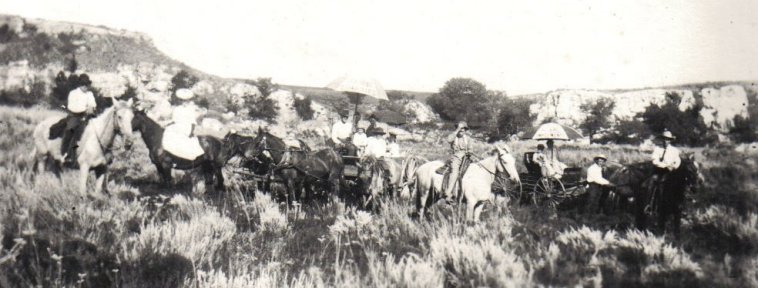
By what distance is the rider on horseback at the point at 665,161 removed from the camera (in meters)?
7.04

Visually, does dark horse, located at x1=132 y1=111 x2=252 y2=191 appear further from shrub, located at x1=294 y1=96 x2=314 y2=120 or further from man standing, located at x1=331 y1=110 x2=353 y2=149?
shrub, located at x1=294 y1=96 x2=314 y2=120

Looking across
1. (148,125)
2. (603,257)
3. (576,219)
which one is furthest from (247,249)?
(576,219)

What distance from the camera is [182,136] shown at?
9.20m

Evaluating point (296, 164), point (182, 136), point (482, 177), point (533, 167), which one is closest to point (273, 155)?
point (296, 164)

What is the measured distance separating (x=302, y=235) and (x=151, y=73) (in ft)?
200

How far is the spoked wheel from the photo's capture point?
31.7 feet

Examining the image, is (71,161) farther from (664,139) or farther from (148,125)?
(664,139)

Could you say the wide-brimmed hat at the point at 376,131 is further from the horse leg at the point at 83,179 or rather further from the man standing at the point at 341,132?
the horse leg at the point at 83,179

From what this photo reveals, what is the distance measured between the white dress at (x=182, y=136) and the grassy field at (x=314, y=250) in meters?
1.70

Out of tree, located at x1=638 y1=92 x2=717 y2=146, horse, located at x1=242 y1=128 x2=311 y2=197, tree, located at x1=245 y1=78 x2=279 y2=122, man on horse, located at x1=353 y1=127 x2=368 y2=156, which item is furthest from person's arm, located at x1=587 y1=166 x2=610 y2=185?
tree, located at x1=245 y1=78 x2=279 y2=122

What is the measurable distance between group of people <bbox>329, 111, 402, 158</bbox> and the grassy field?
2959mm

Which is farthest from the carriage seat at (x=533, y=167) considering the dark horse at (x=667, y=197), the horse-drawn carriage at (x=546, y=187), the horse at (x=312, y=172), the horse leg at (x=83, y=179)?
the horse leg at (x=83, y=179)

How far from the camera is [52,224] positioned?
5.06 m

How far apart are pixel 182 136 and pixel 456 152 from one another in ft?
18.8
